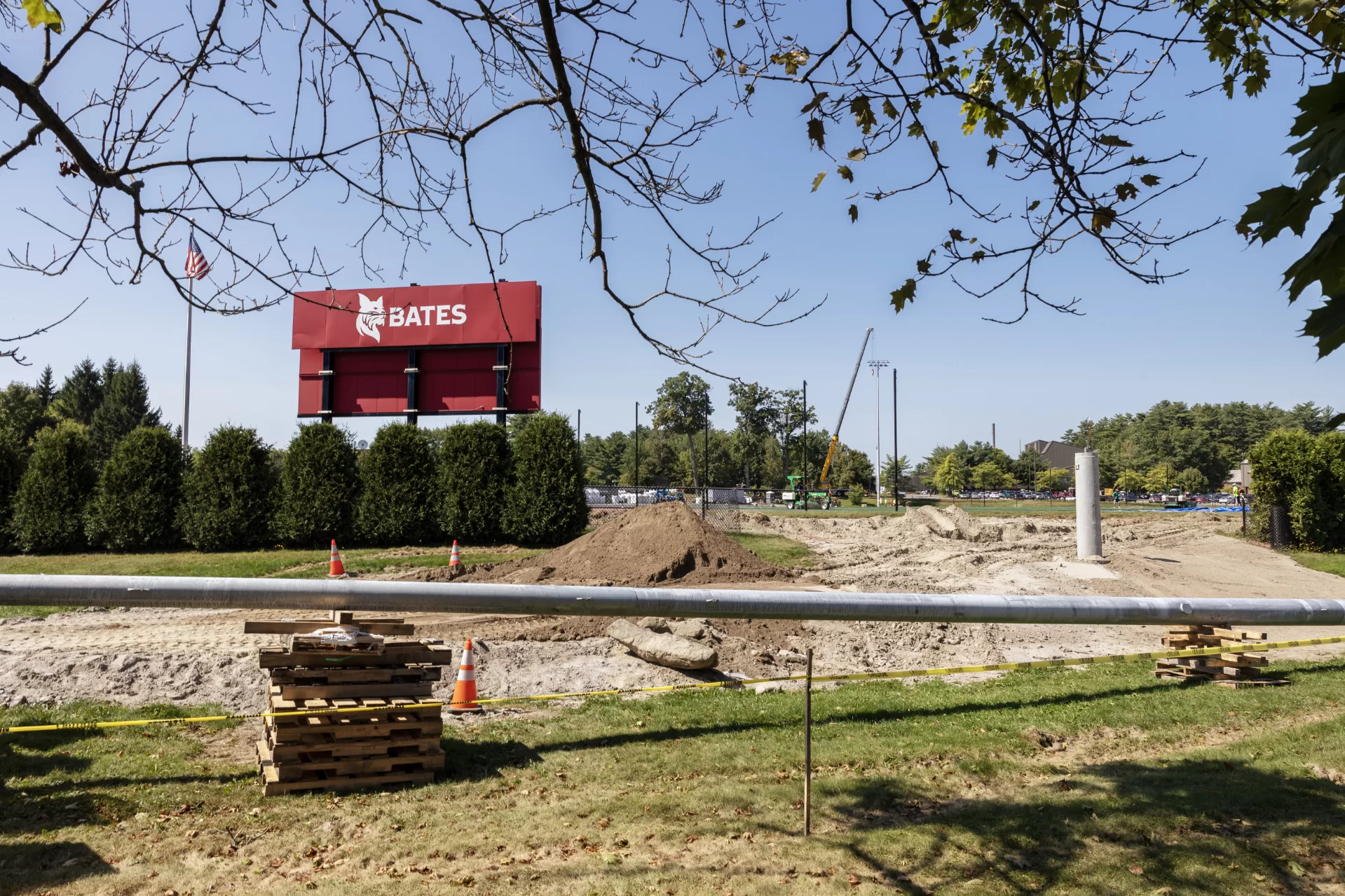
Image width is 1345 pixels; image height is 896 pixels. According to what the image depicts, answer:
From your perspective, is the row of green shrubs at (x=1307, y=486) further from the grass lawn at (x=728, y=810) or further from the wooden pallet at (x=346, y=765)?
the wooden pallet at (x=346, y=765)

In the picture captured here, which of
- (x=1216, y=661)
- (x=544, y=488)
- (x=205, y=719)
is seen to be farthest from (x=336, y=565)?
(x=1216, y=661)

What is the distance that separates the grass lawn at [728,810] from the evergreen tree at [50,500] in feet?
61.7

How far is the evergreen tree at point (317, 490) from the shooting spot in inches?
928

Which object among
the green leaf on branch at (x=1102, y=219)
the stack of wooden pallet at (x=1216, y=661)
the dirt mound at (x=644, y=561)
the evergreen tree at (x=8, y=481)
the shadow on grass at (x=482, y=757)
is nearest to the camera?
the green leaf on branch at (x=1102, y=219)

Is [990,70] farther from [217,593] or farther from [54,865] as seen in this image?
[54,865]

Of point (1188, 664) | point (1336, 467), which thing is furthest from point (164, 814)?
point (1336, 467)

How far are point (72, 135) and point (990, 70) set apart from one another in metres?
5.68

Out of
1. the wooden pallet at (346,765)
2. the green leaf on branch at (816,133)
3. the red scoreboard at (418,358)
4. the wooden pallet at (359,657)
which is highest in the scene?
the red scoreboard at (418,358)

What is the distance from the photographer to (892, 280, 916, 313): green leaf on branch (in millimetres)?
4781

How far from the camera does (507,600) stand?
5.53 m

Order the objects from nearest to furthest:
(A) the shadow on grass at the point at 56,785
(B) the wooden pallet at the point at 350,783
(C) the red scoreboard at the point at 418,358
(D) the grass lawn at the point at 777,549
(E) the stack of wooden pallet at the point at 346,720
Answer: (A) the shadow on grass at the point at 56,785, (B) the wooden pallet at the point at 350,783, (E) the stack of wooden pallet at the point at 346,720, (D) the grass lawn at the point at 777,549, (C) the red scoreboard at the point at 418,358

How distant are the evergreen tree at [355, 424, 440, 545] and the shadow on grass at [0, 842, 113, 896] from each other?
19.3 metres

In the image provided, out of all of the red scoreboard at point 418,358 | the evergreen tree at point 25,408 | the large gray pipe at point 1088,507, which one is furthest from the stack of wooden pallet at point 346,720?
the evergreen tree at point 25,408

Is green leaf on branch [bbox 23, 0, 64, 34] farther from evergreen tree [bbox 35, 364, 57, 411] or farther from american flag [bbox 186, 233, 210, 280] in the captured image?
evergreen tree [bbox 35, 364, 57, 411]
